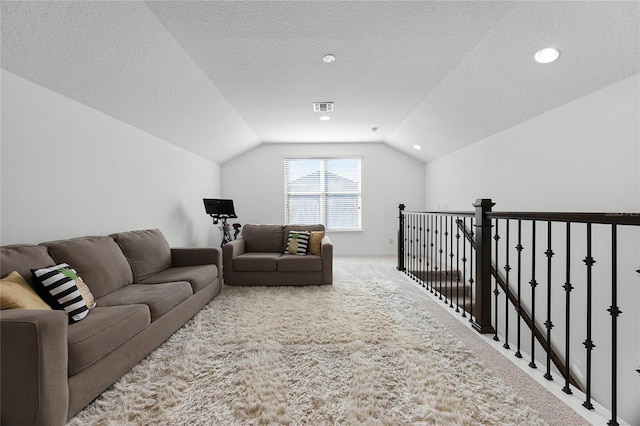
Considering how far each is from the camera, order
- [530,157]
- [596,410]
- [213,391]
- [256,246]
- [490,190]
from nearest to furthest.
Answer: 1. [596,410]
2. [213,391]
3. [530,157]
4. [490,190]
5. [256,246]

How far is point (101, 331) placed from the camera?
5.53ft

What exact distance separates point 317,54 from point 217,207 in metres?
3.35

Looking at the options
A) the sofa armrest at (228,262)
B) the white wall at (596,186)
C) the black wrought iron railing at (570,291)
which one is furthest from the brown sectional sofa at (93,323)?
the white wall at (596,186)

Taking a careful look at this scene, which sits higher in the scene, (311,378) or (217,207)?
(217,207)

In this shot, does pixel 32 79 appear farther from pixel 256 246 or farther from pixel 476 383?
pixel 476 383

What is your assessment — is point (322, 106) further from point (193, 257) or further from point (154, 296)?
point (154, 296)

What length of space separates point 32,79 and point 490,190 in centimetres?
518

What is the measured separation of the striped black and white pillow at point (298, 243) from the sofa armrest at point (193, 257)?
1.14m

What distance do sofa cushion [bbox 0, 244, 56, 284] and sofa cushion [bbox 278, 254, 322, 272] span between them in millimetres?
2358

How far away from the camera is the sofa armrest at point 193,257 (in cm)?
354

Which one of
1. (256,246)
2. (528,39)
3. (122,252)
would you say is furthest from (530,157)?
(122,252)

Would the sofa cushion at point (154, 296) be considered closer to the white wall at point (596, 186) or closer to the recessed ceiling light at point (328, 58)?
the recessed ceiling light at point (328, 58)

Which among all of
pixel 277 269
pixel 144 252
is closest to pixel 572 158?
pixel 277 269

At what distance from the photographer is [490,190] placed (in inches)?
170
